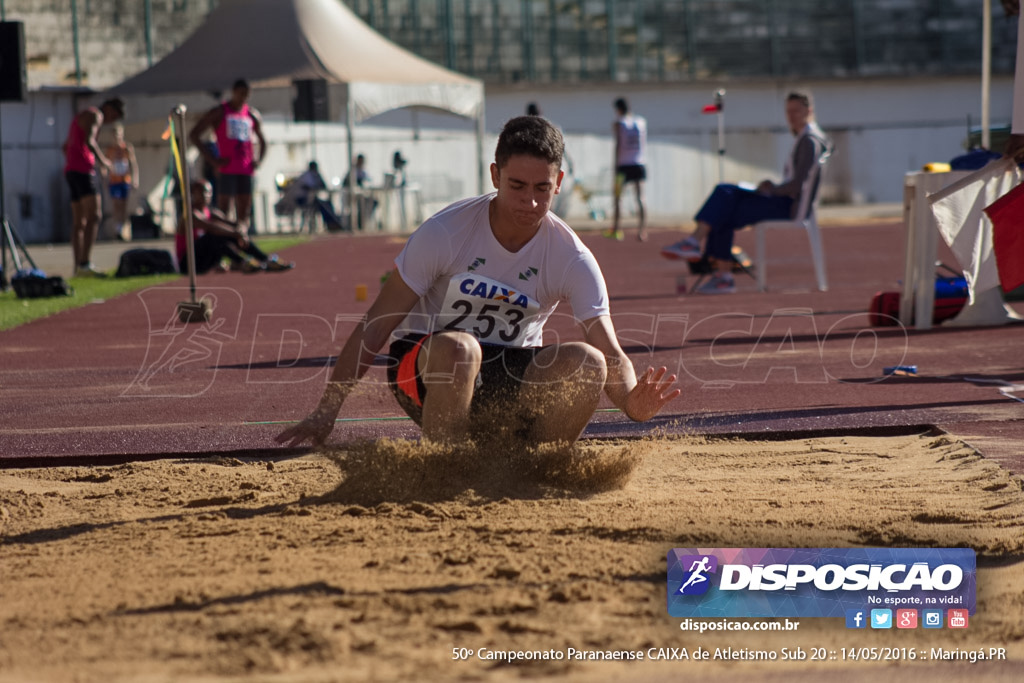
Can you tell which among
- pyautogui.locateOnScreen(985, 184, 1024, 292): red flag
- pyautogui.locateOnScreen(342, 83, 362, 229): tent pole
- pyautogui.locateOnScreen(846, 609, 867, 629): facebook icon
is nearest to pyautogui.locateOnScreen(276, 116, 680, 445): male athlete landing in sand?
pyautogui.locateOnScreen(846, 609, 867, 629): facebook icon

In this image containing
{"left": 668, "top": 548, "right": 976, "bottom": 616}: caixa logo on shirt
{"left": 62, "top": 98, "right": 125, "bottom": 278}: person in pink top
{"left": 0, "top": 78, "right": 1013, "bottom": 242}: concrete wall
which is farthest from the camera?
{"left": 0, "top": 78, "right": 1013, "bottom": 242}: concrete wall

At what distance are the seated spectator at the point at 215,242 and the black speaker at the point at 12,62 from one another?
6.64ft

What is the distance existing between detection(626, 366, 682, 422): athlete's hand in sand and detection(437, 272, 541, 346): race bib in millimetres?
544

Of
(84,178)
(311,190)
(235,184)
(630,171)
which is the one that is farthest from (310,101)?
(84,178)

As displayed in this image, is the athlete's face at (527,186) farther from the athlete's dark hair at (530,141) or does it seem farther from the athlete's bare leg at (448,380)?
the athlete's bare leg at (448,380)

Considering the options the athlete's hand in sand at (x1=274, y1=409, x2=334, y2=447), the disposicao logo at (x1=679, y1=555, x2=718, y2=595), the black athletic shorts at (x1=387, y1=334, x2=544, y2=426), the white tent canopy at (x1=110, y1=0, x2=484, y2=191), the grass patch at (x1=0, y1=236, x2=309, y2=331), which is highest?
the white tent canopy at (x1=110, y1=0, x2=484, y2=191)

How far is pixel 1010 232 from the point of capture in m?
5.44

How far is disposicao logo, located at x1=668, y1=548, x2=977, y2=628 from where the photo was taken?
3.06m

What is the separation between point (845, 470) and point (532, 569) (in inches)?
69.2

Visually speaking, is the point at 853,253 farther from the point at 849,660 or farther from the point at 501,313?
the point at 849,660

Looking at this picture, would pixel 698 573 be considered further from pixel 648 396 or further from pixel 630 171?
pixel 630 171

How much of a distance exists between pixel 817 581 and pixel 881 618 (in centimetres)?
23

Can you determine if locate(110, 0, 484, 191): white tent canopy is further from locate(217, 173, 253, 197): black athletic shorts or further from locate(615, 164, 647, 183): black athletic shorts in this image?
locate(217, 173, 253, 197): black athletic shorts

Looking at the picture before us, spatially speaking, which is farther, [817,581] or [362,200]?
[362,200]
